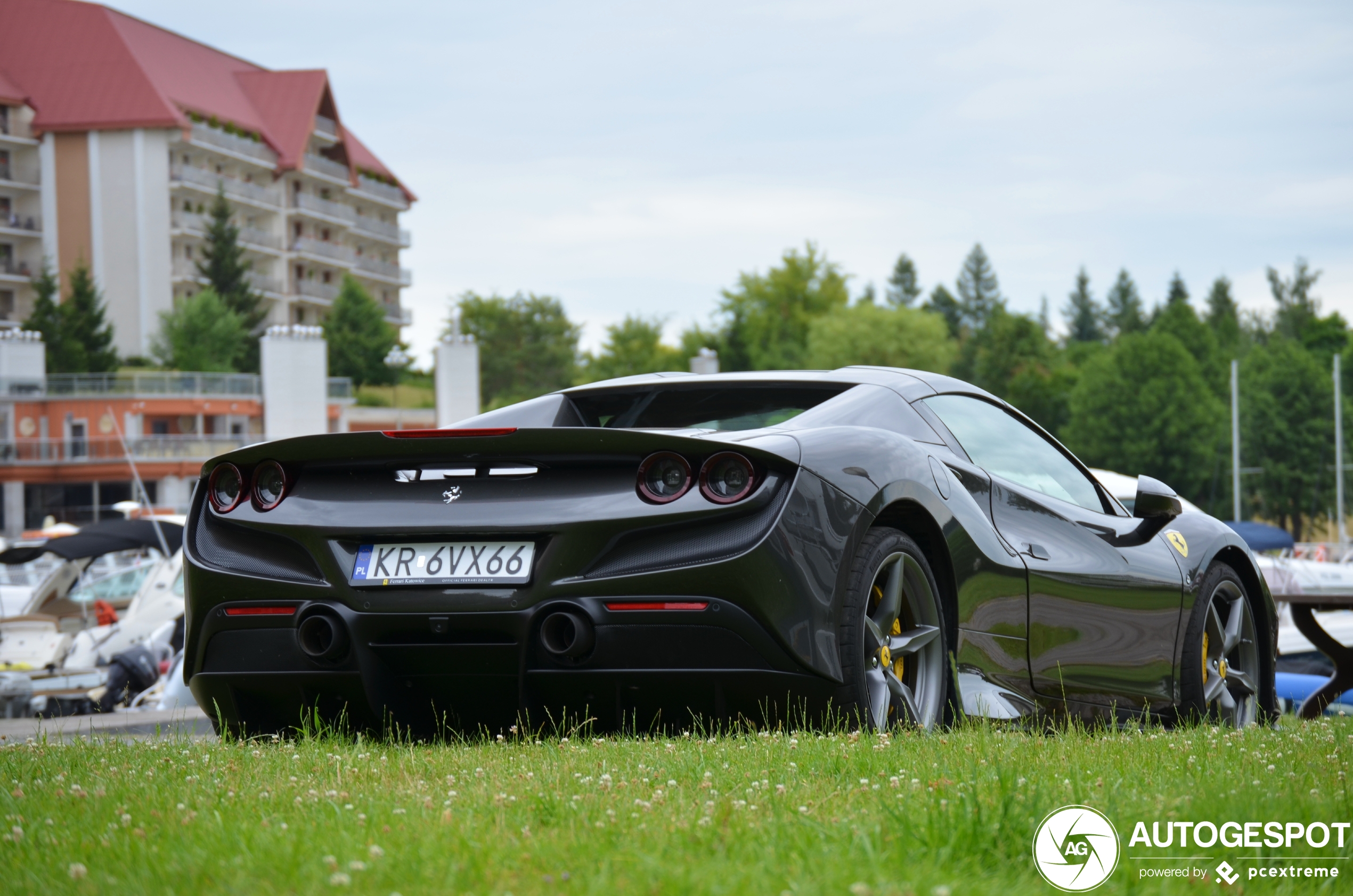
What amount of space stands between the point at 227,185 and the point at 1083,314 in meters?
79.5

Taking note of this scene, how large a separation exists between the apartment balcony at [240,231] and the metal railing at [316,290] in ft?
8.57

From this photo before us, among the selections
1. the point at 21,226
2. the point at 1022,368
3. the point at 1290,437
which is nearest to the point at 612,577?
the point at 1290,437

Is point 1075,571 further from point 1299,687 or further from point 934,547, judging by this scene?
point 1299,687

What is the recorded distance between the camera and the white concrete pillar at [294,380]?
168 feet

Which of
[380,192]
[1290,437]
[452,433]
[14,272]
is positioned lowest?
[1290,437]

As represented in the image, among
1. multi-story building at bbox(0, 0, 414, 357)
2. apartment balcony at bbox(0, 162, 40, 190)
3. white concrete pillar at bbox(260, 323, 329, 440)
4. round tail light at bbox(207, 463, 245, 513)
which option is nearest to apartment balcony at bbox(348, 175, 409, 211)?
multi-story building at bbox(0, 0, 414, 357)

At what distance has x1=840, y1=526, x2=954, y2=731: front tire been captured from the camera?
3838 millimetres

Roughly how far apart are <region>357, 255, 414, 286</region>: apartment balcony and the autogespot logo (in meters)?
96.6

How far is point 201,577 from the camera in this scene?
4121mm

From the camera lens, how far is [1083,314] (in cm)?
13238

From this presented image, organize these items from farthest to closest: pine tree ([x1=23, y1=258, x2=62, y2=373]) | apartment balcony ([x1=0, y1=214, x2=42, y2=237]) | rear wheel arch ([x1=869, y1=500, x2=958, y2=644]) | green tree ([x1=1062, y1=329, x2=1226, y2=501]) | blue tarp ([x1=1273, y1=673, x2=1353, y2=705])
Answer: green tree ([x1=1062, y1=329, x2=1226, y2=501]), apartment balcony ([x1=0, y1=214, x2=42, y2=237]), pine tree ([x1=23, y1=258, x2=62, y2=373]), blue tarp ([x1=1273, y1=673, x2=1353, y2=705]), rear wheel arch ([x1=869, y1=500, x2=958, y2=644])

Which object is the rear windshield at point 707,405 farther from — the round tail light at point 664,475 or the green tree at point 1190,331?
the green tree at point 1190,331

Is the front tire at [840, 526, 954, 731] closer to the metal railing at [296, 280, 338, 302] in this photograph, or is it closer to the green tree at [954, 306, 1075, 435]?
the green tree at [954, 306, 1075, 435]

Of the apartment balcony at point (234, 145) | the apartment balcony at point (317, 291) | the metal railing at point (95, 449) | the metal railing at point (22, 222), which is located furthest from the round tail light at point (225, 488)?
the apartment balcony at point (317, 291)
